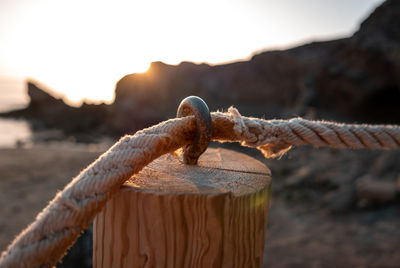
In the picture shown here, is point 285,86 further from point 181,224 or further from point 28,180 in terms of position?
point 181,224

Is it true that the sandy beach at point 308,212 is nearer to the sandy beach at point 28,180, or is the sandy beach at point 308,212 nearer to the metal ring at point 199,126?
the sandy beach at point 28,180

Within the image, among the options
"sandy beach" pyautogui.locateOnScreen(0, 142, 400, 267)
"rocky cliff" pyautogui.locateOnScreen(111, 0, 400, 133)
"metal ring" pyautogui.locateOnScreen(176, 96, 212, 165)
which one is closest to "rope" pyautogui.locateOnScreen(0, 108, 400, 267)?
"metal ring" pyautogui.locateOnScreen(176, 96, 212, 165)

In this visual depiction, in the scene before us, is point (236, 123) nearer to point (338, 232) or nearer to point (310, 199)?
point (338, 232)

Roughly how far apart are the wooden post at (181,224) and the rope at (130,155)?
0.06 m

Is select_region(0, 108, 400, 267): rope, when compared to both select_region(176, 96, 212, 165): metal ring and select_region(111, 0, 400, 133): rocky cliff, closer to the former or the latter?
select_region(176, 96, 212, 165): metal ring

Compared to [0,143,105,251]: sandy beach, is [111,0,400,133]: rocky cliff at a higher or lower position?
higher

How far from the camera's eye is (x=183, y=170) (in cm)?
100

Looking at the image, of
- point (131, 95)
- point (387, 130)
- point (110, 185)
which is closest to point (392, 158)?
point (387, 130)

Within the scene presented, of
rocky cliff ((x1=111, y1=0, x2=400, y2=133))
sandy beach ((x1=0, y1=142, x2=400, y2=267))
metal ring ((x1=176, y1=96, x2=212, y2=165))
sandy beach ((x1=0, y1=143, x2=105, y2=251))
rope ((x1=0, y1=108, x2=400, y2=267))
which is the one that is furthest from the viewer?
rocky cliff ((x1=111, y1=0, x2=400, y2=133))

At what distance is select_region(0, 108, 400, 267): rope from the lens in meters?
0.73

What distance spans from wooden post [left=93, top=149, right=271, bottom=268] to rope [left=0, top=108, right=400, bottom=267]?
0.06m

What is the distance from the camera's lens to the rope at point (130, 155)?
73 cm

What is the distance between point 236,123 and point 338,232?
2.65 m

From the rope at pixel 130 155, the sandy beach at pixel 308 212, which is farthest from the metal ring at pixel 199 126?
the sandy beach at pixel 308 212
